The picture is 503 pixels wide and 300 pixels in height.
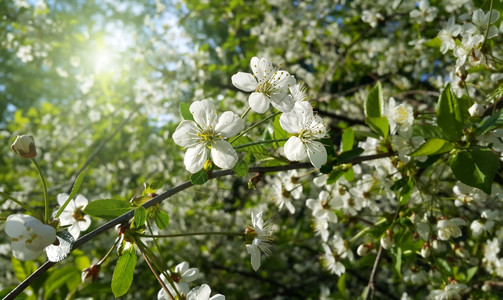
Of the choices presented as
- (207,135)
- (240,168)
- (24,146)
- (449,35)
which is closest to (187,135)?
(207,135)

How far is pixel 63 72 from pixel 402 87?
160 inches

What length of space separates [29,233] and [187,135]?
44 centimetres

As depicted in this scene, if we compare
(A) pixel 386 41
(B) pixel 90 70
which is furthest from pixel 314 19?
(B) pixel 90 70

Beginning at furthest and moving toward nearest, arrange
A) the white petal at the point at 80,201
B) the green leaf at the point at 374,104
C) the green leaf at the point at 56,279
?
the green leaf at the point at 56,279 → the green leaf at the point at 374,104 → the white petal at the point at 80,201

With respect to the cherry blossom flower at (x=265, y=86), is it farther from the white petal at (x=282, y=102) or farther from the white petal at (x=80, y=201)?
the white petal at (x=80, y=201)

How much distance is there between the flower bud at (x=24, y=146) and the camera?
0.91 m

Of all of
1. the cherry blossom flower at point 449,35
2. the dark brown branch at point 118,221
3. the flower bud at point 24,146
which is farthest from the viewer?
the cherry blossom flower at point 449,35

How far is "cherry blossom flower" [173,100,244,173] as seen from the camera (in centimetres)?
99

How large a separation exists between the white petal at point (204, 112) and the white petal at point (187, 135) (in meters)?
0.03

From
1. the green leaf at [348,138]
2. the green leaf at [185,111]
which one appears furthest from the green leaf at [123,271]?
the green leaf at [348,138]

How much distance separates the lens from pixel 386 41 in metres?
4.45

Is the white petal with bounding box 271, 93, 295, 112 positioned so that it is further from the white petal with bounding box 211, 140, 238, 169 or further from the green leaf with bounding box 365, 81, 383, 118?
the green leaf with bounding box 365, 81, 383, 118

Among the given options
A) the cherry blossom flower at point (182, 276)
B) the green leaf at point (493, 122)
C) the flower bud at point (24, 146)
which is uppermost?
the flower bud at point (24, 146)

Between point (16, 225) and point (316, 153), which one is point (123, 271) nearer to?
point (16, 225)
